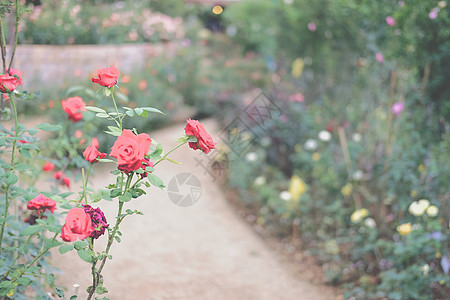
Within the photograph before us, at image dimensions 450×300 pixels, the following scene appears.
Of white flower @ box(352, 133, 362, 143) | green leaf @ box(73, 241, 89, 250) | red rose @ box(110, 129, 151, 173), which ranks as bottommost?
green leaf @ box(73, 241, 89, 250)

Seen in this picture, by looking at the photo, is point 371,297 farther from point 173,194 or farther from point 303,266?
point 173,194

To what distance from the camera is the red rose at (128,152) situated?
1.24m

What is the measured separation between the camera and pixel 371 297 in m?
2.60

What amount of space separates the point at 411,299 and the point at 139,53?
482cm

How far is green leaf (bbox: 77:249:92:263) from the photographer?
4.50ft

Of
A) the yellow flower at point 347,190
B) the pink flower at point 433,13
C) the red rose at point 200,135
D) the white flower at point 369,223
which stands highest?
the pink flower at point 433,13

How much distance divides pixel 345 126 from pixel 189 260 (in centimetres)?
196

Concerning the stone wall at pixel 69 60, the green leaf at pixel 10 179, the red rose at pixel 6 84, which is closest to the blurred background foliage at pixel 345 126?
the stone wall at pixel 69 60

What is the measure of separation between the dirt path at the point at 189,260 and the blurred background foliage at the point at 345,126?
25cm

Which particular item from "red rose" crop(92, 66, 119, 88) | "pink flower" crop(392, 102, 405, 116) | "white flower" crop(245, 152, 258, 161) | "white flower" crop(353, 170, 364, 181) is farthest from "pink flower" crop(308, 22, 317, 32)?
"red rose" crop(92, 66, 119, 88)

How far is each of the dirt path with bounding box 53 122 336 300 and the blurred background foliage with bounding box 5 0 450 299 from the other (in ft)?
0.82

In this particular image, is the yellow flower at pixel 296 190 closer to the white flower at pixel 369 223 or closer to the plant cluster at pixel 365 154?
the plant cluster at pixel 365 154

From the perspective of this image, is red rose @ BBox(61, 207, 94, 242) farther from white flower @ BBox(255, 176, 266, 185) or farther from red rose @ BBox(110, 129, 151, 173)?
white flower @ BBox(255, 176, 266, 185)

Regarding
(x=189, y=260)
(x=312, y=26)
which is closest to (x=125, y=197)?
(x=189, y=260)
